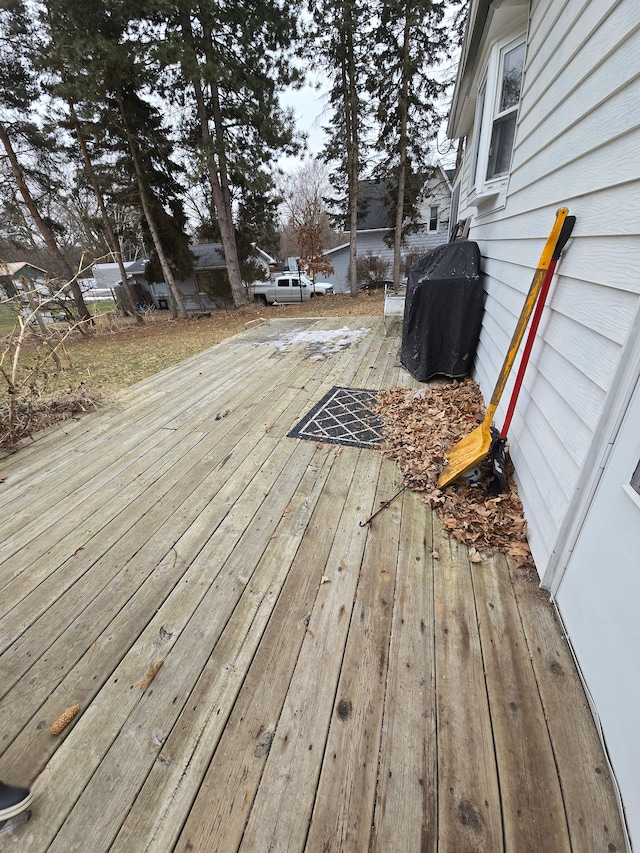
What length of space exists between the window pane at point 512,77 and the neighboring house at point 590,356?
0.35 meters

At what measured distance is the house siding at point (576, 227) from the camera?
4.26 feet

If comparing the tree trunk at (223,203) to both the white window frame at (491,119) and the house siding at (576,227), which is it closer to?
the white window frame at (491,119)

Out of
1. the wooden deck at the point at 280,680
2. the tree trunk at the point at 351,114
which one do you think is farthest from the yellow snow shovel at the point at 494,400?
the tree trunk at the point at 351,114

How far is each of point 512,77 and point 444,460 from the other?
356cm

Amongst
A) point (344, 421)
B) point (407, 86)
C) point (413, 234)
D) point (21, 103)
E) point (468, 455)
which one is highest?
point (407, 86)

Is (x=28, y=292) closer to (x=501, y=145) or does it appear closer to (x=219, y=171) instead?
(x=501, y=145)

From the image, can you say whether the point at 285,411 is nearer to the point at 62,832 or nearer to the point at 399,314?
the point at 62,832

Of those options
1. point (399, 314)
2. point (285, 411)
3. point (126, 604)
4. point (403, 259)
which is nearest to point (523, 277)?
point (285, 411)

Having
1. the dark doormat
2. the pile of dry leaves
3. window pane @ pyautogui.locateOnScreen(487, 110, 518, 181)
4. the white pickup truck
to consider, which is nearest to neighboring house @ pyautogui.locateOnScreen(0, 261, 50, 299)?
the dark doormat

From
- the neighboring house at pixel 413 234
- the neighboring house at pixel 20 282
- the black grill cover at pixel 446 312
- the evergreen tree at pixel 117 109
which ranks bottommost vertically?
the black grill cover at pixel 446 312

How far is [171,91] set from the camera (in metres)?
9.71

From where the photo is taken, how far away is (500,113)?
3201 mm

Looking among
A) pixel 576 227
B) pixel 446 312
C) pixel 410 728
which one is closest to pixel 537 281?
pixel 576 227

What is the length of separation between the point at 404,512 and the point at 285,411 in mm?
1814
